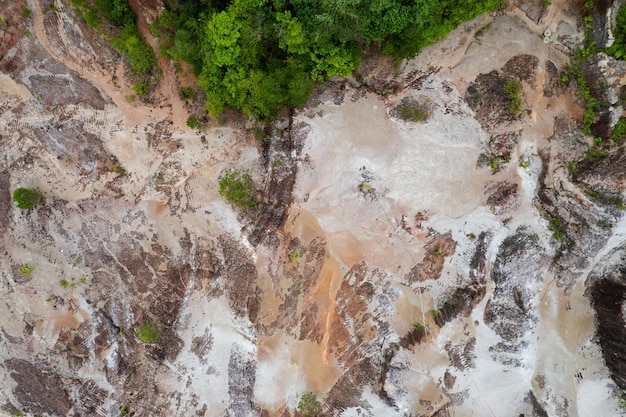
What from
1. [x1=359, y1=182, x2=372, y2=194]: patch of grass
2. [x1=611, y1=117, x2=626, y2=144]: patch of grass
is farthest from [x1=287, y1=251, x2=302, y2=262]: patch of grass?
[x1=611, y1=117, x2=626, y2=144]: patch of grass

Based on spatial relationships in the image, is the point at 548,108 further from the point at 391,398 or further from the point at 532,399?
the point at 391,398

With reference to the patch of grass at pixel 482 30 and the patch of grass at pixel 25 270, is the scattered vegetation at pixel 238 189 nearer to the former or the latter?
the patch of grass at pixel 25 270

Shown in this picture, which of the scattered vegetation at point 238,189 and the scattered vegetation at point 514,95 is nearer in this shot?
the scattered vegetation at point 514,95

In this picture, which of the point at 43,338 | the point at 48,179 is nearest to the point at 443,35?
the point at 48,179

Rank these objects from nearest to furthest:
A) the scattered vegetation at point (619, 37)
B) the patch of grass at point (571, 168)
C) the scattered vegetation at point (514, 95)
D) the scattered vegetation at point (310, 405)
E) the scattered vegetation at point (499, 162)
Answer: the scattered vegetation at point (619, 37) < the patch of grass at point (571, 168) < the scattered vegetation at point (514, 95) < the scattered vegetation at point (499, 162) < the scattered vegetation at point (310, 405)

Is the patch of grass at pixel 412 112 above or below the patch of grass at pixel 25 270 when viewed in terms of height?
above

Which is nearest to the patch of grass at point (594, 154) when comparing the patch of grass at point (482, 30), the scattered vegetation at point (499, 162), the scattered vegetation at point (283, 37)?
the scattered vegetation at point (499, 162)

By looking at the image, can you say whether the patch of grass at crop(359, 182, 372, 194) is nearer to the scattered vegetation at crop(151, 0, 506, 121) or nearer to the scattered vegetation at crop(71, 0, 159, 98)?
the scattered vegetation at crop(151, 0, 506, 121)
